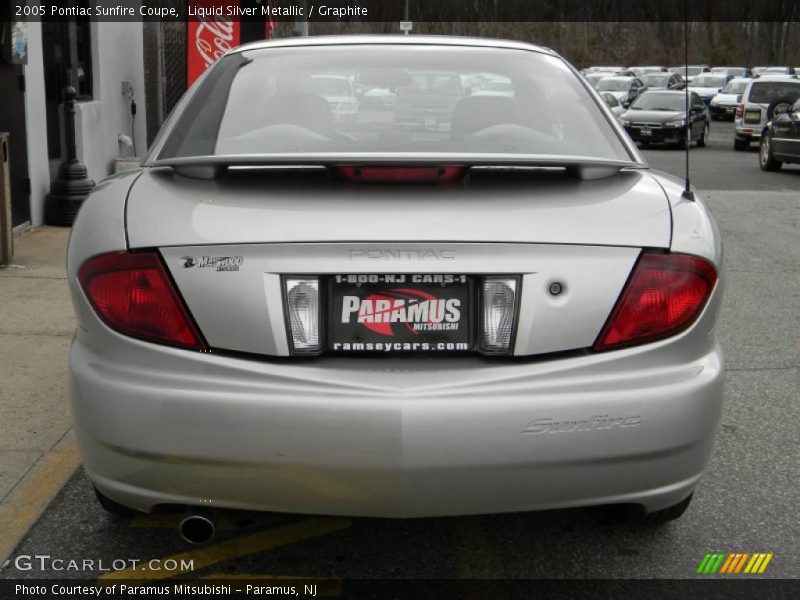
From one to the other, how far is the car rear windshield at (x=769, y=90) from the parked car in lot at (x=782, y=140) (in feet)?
19.5

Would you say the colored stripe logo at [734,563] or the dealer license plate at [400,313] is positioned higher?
the dealer license plate at [400,313]

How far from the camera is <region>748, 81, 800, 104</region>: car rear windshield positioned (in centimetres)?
2534

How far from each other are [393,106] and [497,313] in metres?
1.31

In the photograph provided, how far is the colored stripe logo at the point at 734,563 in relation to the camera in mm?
3314

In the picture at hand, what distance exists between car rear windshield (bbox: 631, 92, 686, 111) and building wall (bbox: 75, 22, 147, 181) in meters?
Result: 16.0

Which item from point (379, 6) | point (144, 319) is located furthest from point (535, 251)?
point (379, 6)

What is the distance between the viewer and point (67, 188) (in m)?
9.95

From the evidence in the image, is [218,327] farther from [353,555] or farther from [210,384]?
[353,555]

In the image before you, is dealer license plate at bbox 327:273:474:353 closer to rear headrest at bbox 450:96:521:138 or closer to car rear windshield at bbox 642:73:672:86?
rear headrest at bbox 450:96:521:138

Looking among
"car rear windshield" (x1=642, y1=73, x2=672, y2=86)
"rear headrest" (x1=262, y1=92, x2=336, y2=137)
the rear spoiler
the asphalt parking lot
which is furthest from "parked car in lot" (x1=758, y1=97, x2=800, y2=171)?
"car rear windshield" (x1=642, y1=73, x2=672, y2=86)

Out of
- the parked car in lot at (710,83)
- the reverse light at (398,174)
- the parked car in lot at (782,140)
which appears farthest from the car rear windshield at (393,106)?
the parked car in lot at (710,83)

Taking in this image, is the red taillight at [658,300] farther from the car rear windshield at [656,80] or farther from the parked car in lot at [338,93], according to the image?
the car rear windshield at [656,80]

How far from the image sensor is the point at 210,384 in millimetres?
2707

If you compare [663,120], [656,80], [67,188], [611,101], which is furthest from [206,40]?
[656,80]
